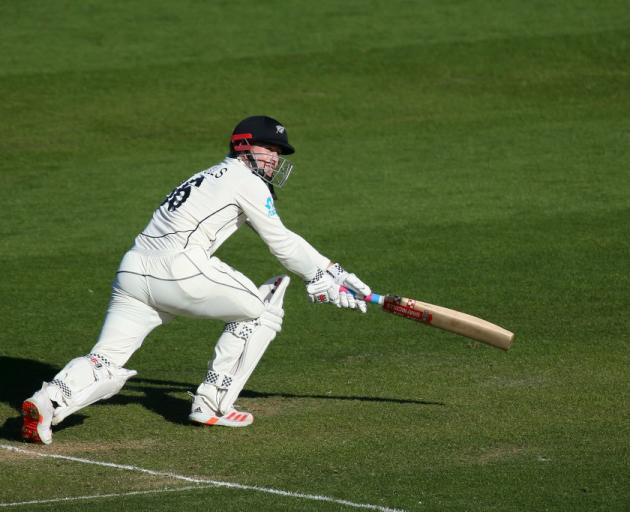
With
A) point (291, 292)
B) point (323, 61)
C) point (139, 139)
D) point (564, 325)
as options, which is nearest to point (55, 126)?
point (139, 139)

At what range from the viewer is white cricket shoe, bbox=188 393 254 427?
7043 millimetres

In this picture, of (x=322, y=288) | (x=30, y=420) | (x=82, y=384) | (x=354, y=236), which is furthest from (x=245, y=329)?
(x=354, y=236)

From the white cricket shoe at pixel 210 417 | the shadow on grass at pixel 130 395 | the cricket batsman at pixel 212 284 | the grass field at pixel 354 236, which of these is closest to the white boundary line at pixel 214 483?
the grass field at pixel 354 236

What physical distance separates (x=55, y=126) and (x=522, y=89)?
A: 22.3 feet

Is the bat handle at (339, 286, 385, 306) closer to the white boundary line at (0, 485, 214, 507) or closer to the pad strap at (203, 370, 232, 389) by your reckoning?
the pad strap at (203, 370, 232, 389)

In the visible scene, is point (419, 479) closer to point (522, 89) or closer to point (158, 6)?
point (522, 89)

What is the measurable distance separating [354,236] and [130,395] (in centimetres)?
448

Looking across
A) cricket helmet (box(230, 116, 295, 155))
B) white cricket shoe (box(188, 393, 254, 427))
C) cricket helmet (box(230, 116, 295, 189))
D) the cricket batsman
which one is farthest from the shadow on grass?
cricket helmet (box(230, 116, 295, 155))

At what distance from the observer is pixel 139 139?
605 inches

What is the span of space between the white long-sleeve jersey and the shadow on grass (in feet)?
Answer: 3.60

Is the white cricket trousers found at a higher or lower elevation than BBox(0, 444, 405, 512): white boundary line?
higher

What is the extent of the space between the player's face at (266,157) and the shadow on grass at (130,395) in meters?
1.55

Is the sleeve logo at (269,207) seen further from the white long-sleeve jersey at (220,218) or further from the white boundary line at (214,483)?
the white boundary line at (214,483)

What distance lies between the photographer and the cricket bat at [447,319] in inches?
289
